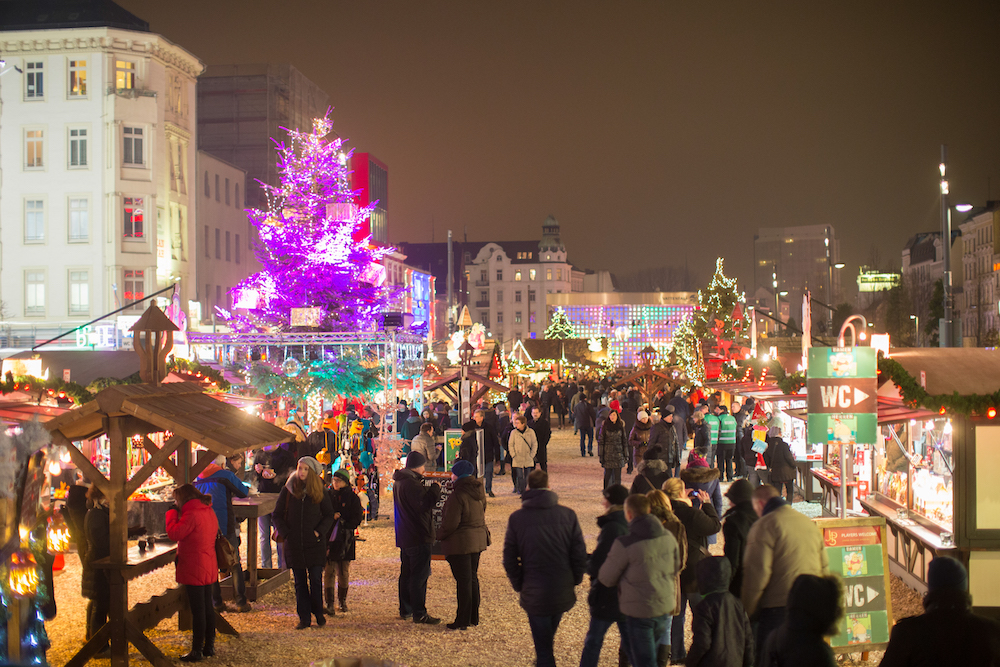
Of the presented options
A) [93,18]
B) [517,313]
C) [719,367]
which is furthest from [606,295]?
[719,367]

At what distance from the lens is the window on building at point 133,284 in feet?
136

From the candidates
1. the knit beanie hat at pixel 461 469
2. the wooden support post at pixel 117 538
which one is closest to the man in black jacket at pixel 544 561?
the knit beanie hat at pixel 461 469

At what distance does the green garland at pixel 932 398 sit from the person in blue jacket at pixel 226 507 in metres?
6.40

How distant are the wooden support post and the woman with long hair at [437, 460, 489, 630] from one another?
105 inches

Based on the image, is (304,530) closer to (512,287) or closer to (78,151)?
(78,151)

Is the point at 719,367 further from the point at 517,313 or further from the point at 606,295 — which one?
the point at 517,313

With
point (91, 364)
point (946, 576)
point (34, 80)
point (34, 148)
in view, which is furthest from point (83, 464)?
point (34, 80)

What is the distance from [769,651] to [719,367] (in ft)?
76.1

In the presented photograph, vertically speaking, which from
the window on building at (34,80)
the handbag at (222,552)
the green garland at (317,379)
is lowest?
the handbag at (222,552)

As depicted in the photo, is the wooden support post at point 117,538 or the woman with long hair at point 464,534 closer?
the wooden support post at point 117,538

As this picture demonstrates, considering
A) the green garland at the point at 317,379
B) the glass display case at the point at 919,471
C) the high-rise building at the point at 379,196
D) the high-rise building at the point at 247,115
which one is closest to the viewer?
the glass display case at the point at 919,471

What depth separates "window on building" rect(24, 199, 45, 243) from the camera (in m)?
42.1

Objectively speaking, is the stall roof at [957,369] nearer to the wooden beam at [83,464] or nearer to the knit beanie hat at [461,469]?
the knit beanie hat at [461,469]

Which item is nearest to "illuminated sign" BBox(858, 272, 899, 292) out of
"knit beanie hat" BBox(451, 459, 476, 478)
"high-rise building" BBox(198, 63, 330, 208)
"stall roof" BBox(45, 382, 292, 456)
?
"high-rise building" BBox(198, 63, 330, 208)
